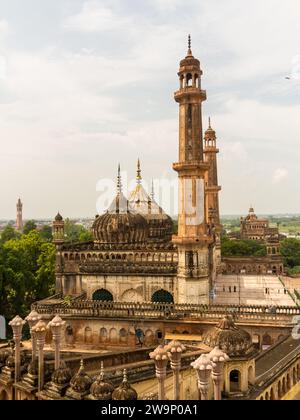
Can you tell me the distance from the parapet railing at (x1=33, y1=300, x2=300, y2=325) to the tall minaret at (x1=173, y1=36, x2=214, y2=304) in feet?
6.43

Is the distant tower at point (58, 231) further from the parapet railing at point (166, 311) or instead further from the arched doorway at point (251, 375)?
the arched doorway at point (251, 375)

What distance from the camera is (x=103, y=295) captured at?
101 feet

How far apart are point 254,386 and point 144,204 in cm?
3293

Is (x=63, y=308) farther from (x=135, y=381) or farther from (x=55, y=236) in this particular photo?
(x=135, y=381)

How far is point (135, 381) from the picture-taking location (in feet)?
52.3

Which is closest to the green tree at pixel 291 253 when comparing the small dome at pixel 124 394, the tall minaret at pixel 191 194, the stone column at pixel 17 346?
the tall minaret at pixel 191 194

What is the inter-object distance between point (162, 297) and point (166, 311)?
3831 millimetres

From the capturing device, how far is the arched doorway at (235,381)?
606 inches

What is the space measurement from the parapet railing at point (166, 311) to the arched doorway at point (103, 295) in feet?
12.2

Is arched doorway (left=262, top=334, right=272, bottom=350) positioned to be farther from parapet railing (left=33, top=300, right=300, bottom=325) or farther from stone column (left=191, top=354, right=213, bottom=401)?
stone column (left=191, top=354, right=213, bottom=401)

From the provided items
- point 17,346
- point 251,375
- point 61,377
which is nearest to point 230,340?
point 251,375

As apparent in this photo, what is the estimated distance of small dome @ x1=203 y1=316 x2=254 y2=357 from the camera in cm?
1569

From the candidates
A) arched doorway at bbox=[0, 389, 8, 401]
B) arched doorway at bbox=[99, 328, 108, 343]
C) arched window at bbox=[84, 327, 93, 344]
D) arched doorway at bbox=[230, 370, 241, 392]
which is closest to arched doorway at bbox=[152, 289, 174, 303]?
arched doorway at bbox=[99, 328, 108, 343]

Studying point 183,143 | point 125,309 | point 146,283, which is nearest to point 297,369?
point 125,309
